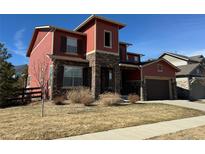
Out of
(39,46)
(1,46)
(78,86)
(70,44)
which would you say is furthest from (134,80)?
(1,46)

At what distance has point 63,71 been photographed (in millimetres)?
16812

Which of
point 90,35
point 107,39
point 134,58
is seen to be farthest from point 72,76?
point 134,58

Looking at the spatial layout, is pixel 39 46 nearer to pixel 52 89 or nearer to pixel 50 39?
pixel 50 39

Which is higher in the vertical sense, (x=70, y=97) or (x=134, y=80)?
(x=134, y=80)

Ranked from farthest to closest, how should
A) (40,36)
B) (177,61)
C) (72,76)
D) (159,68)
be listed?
(177,61) → (159,68) → (40,36) → (72,76)

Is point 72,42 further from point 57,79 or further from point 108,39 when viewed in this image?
point 57,79

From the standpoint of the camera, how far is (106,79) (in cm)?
1870

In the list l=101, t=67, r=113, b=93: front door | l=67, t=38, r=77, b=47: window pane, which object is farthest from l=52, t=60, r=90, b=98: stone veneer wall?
l=101, t=67, r=113, b=93: front door

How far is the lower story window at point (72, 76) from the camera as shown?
17.1 metres

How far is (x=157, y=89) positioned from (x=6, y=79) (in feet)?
52.7

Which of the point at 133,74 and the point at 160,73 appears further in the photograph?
the point at 160,73

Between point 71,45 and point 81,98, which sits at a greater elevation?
point 71,45

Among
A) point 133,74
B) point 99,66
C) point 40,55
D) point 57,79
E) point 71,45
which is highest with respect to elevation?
point 71,45
